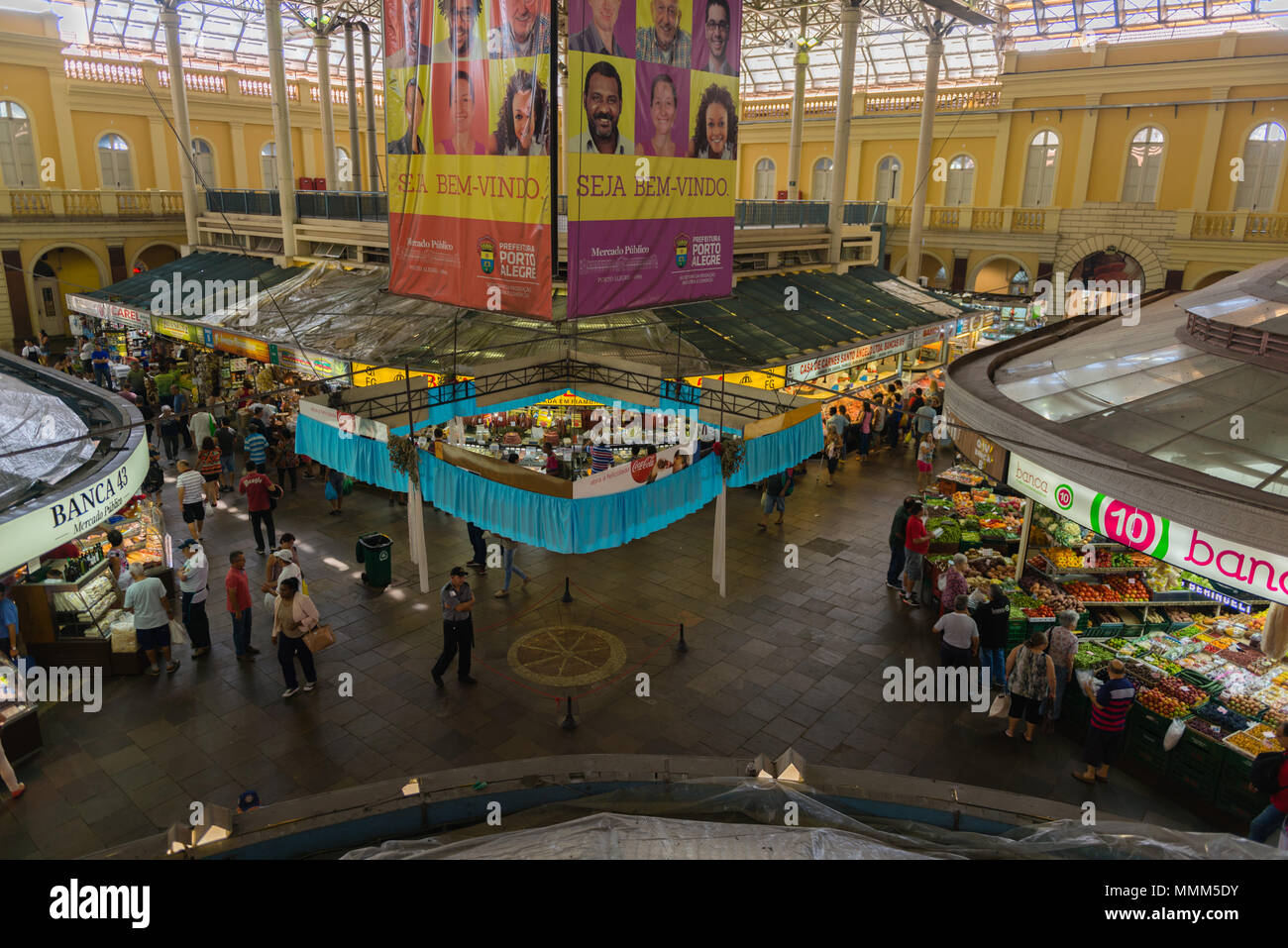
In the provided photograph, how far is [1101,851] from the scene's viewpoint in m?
4.41

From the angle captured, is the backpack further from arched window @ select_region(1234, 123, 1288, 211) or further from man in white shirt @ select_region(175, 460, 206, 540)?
arched window @ select_region(1234, 123, 1288, 211)

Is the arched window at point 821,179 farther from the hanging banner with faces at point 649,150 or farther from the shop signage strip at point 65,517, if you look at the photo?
the shop signage strip at point 65,517

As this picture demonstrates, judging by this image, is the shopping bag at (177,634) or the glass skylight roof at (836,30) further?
the glass skylight roof at (836,30)

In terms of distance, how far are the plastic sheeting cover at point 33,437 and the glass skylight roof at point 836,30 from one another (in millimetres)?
20007

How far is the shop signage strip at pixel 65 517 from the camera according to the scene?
5.71m

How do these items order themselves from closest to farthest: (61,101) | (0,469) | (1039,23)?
(0,469) < (61,101) < (1039,23)

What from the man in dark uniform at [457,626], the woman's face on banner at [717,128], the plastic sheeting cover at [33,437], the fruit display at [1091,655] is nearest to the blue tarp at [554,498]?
the man in dark uniform at [457,626]

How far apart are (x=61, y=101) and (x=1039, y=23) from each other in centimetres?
3711

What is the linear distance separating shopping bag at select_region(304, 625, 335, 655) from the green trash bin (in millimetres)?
2432

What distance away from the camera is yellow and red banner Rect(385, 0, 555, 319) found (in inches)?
386

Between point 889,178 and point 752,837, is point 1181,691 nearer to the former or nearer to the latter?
point 752,837

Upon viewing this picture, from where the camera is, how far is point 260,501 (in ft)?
43.2
